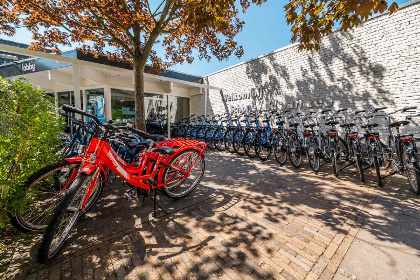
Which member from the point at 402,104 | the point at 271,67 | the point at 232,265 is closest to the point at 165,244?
the point at 232,265

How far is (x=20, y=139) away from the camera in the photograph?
189cm

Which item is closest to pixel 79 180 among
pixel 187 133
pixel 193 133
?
pixel 193 133

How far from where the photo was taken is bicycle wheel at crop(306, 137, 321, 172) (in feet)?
14.6

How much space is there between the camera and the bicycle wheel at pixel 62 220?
5.05ft

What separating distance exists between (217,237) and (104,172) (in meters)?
1.49

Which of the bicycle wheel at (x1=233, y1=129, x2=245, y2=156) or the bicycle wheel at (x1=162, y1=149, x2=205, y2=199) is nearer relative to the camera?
the bicycle wheel at (x1=162, y1=149, x2=205, y2=199)

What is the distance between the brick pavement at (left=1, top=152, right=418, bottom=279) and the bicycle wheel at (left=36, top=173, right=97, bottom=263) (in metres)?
0.12

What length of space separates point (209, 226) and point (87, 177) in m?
1.41

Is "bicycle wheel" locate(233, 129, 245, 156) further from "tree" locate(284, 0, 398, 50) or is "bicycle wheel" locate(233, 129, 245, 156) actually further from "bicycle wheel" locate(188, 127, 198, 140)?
"tree" locate(284, 0, 398, 50)

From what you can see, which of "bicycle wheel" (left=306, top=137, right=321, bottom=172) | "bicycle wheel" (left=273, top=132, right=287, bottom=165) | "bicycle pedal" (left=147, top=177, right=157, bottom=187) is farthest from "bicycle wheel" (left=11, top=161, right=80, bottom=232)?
"bicycle wheel" (left=306, top=137, right=321, bottom=172)

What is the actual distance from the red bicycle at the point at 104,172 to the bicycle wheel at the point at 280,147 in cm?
261

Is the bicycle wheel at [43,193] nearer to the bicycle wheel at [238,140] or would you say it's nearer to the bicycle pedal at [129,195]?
the bicycle pedal at [129,195]

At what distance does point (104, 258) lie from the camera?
1713 millimetres

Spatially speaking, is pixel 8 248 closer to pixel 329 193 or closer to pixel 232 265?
pixel 232 265
